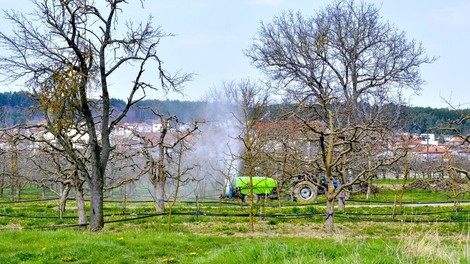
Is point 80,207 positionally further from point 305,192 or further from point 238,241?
point 305,192

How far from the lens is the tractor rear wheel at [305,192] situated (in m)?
28.4

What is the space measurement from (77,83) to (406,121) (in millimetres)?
26513

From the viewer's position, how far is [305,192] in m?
28.8

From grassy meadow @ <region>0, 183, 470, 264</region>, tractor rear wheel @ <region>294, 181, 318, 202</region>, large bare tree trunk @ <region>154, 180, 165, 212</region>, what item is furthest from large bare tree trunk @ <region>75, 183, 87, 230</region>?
tractor rear wheel @ <region>294, 181, 318, 202</region>

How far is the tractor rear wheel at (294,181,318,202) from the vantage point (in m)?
28.4

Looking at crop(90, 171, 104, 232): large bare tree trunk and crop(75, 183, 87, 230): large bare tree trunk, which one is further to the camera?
crop(75, 183, 87, 230): large bare tree trunk

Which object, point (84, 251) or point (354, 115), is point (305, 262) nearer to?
point (84, 251)

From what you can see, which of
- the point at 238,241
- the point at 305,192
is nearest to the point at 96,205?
the point at 238,241

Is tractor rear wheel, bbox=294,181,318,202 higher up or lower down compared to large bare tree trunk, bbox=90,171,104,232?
lower down

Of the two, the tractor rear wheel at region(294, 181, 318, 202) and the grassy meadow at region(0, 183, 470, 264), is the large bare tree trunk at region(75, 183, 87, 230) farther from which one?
the tractor rear wheel at region(294, 181, 318, 202)

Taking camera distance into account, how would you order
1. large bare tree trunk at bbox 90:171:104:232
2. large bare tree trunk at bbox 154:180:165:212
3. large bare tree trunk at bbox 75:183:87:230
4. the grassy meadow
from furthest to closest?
large bare tree trunk at bbox 154:180:165:212, large bare tree trunk at bbox 75:183:87:230, large bare tree trunk at bbox 90:171:104:232, the grassy meadow

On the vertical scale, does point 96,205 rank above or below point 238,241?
above

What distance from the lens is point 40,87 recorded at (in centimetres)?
1304

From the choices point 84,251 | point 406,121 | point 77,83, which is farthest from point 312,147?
point 84,251
